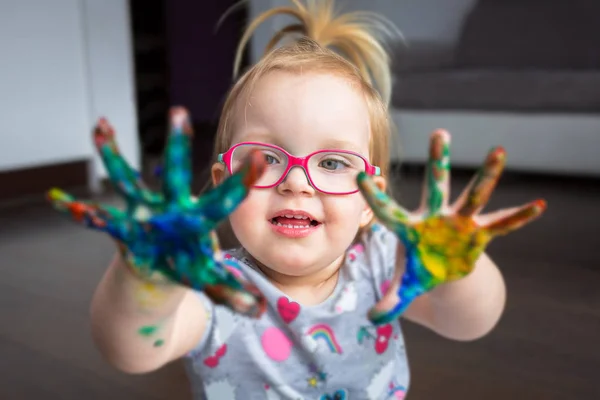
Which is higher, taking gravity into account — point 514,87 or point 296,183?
point 296,183

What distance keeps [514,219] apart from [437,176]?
2.8 inches

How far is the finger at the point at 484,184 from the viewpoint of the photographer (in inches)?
19.7

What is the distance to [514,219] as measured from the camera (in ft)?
1.66

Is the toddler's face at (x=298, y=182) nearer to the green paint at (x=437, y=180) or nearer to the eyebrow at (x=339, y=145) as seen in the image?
the eyebrow at (x=339, y=145)

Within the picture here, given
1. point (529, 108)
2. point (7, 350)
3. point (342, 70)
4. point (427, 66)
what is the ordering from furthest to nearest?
point (427, 66) → point (529, 108) → point (7, 350) → point (342, 70)

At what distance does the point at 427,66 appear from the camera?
330cm

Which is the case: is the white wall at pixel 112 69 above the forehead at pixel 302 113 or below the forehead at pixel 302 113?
below

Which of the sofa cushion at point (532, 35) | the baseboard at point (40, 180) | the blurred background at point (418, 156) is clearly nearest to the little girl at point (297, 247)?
the blurred background at point (418, 156)

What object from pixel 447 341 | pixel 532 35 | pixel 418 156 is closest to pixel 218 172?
pixel 447 341

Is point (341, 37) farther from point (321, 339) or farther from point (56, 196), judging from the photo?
point (56, 196)

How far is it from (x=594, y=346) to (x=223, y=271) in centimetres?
96

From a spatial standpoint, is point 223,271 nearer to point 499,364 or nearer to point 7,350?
point 499,364

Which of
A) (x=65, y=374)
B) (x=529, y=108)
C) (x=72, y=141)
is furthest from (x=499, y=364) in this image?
(x=72, y=141)

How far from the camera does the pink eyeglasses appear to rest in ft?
2.11
